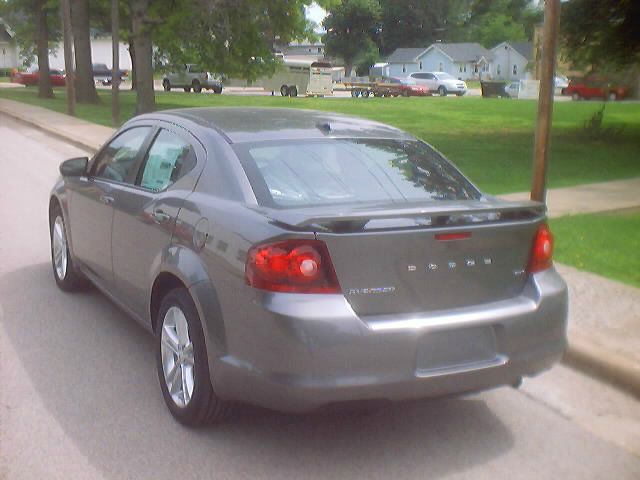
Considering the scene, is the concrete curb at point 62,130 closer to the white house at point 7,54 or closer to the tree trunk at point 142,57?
the tree trunk at point 142,57

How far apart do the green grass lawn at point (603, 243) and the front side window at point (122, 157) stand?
169 inches

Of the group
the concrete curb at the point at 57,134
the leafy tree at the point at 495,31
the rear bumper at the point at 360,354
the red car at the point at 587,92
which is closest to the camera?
the rear bumper at the point at 360,354

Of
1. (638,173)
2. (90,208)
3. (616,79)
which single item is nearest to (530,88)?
(616,79)

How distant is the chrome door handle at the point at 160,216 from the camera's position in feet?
15.9

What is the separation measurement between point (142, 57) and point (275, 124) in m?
23.2

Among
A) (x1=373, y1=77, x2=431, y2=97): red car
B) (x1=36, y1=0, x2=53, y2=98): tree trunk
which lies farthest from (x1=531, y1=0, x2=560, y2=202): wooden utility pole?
(x1=373, y1=77, x2=431, y2=97): red car

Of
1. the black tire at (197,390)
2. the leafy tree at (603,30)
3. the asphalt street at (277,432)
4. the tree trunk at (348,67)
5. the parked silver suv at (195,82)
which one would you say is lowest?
the tree trunk at (348,67)

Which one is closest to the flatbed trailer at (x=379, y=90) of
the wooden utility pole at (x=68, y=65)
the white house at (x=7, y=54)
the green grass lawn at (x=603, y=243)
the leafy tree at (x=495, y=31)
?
the wooden utility pole at (x=68, y=65)

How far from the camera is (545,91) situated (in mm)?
8914

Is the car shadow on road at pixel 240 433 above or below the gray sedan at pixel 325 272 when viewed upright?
below

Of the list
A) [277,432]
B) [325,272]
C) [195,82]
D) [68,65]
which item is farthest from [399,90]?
[325,272]

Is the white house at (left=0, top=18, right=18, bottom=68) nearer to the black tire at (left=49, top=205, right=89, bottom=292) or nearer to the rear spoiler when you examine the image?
the black tire at (left=49, top=205, right=89, bottom=292)

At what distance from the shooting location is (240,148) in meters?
4.70

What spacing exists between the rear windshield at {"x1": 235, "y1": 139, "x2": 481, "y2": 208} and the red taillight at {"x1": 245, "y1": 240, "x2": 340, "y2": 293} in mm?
481
